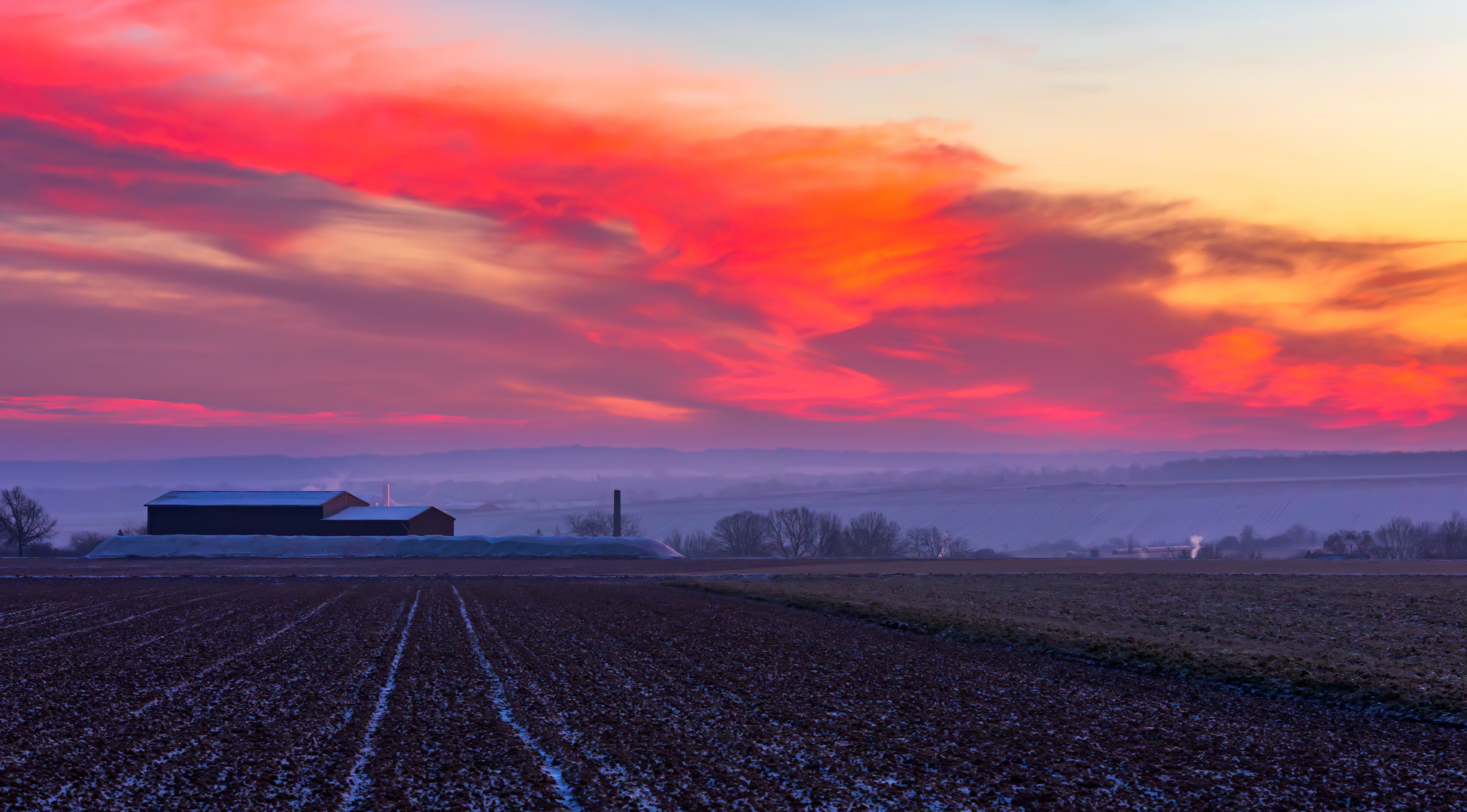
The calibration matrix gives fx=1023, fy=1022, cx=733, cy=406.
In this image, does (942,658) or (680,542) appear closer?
(942,658)

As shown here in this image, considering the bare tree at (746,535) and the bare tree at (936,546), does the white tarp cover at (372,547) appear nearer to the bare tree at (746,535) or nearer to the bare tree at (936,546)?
the bare tree at (746,535)

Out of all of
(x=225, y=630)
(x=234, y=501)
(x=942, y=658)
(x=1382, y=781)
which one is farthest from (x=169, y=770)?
(x=234, y=501)

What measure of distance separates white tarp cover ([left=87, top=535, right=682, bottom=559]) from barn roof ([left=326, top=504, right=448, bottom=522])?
667 centimetres

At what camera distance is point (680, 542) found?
200 meters

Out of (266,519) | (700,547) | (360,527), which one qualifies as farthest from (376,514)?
(700,547)

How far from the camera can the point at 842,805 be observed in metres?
12.2

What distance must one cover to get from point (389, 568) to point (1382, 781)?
81097mm

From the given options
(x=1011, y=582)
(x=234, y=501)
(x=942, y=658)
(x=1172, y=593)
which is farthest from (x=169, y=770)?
(x=234, y=501)

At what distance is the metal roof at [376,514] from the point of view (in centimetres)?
11888

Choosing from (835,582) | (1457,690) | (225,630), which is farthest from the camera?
(835,582)

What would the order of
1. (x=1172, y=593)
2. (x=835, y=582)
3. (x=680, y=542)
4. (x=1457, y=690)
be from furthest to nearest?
(x=680, y=542) < (x=835, y=582) < (x=1172, y=593) < (x=1457, y=690)

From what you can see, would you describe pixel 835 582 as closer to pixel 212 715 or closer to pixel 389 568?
pixel 389 568

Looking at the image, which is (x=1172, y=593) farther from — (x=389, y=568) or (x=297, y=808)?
(x=389, y=568)

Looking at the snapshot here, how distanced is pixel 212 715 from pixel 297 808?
23.7ft
